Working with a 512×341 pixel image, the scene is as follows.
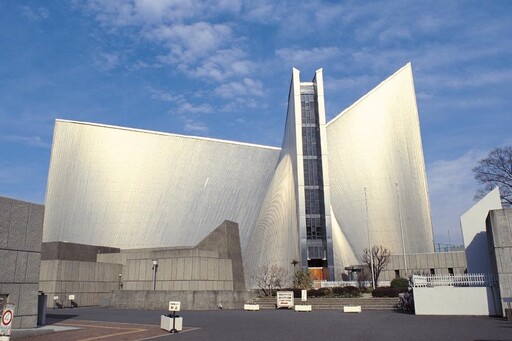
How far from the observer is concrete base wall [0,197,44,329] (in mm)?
10336

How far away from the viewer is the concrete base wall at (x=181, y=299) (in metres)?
20.4

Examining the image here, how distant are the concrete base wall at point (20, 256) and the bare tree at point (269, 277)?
1879cm

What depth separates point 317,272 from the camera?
36.1 m

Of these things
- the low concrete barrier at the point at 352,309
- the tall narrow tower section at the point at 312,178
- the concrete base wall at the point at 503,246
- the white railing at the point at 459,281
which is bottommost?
the low concrete barrier at the point at 352,309

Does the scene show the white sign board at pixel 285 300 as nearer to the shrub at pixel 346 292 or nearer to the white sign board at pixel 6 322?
the shrub at pixel 346 292

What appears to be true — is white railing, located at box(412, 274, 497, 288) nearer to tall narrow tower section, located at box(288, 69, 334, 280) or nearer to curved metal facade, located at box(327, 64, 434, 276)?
tall narrow tower section, located at box(288, 69, 334, 280)

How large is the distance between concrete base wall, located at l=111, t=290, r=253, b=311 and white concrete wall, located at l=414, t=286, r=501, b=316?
9093 mm

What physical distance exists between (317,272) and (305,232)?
3463 millimetres

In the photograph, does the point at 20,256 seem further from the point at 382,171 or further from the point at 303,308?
the point at 382,171

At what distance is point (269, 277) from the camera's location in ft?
105

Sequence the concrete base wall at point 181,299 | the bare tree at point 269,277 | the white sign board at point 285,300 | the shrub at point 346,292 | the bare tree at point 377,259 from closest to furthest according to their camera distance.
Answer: the concrete base wall at point 181,299 → the white sign board at point 285,300 → the shrub at point 346,292 → the bare tree at point 269,277 → the bare tree at point 377,259

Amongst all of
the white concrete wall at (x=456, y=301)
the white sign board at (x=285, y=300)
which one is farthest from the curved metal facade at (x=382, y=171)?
the white concrete wall at (x=456, y=301)

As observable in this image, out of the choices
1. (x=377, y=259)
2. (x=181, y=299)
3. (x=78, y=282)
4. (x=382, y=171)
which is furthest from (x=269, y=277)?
(x=382, y=171)

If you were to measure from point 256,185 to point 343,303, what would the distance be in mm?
21897
